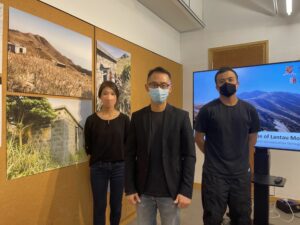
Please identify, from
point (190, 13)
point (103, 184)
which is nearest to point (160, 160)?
point (103, 184)

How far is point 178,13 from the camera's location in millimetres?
3754

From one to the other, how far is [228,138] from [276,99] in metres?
1.41

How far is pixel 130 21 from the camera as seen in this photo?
318 cm

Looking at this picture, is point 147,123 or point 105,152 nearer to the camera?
point 147,123

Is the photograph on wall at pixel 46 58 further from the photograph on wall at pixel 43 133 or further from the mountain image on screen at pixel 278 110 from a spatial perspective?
the mountain image on screen at pixel 278 110

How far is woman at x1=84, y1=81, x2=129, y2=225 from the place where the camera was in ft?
7.55

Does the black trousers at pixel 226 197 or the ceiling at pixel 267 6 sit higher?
the ceiling at pixel 267 6

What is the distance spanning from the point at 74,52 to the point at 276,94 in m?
2.35

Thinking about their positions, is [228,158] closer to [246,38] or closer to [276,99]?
[276,99]

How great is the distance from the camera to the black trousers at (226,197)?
1916 millimetres

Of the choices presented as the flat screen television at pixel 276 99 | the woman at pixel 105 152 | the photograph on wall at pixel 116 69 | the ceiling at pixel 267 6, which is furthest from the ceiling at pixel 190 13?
the woman at pixel 105 152

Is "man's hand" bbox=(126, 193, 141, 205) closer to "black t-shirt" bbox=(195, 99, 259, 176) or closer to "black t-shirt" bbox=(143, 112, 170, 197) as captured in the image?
"black t-shirt" bbox=(143, 112, 170, 197)

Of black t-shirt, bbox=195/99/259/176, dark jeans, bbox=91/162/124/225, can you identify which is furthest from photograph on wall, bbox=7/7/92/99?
black t-shirt, bbox=195/99/259/176

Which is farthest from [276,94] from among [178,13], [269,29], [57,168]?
[57,168]
